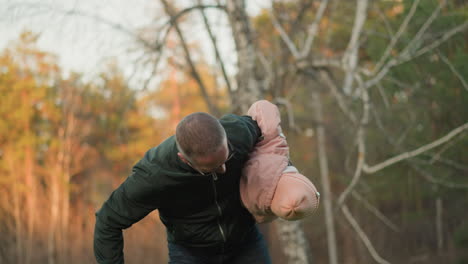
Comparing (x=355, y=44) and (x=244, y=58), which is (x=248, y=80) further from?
(x=355, y=44)

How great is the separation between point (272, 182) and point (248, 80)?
350 centimetres

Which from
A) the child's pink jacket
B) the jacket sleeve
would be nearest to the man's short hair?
the jacket sleeve

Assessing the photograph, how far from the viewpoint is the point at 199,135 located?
1.93m

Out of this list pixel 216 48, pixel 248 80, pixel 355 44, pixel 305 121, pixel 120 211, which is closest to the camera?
pixel 120 211

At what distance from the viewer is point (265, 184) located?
2.36 m

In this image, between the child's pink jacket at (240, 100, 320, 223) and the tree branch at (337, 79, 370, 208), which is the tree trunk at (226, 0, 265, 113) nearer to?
the tree branch at (337, 79, 370, 208)

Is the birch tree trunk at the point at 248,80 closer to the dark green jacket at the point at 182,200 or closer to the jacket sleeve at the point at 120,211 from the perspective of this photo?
the dark green jacket at the point at 182,200

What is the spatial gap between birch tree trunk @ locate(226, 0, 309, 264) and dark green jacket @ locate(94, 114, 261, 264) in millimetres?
3126

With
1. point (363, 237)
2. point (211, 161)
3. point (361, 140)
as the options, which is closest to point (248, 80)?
point (361, 140)

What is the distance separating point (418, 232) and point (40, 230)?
1030 cm

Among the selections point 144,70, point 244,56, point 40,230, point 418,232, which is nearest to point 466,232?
point 418,232

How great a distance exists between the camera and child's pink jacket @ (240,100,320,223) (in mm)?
2236

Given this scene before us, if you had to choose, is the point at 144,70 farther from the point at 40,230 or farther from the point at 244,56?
the point at 40,230

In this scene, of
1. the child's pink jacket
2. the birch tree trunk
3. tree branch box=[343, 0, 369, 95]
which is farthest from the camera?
the birch tree trunk
